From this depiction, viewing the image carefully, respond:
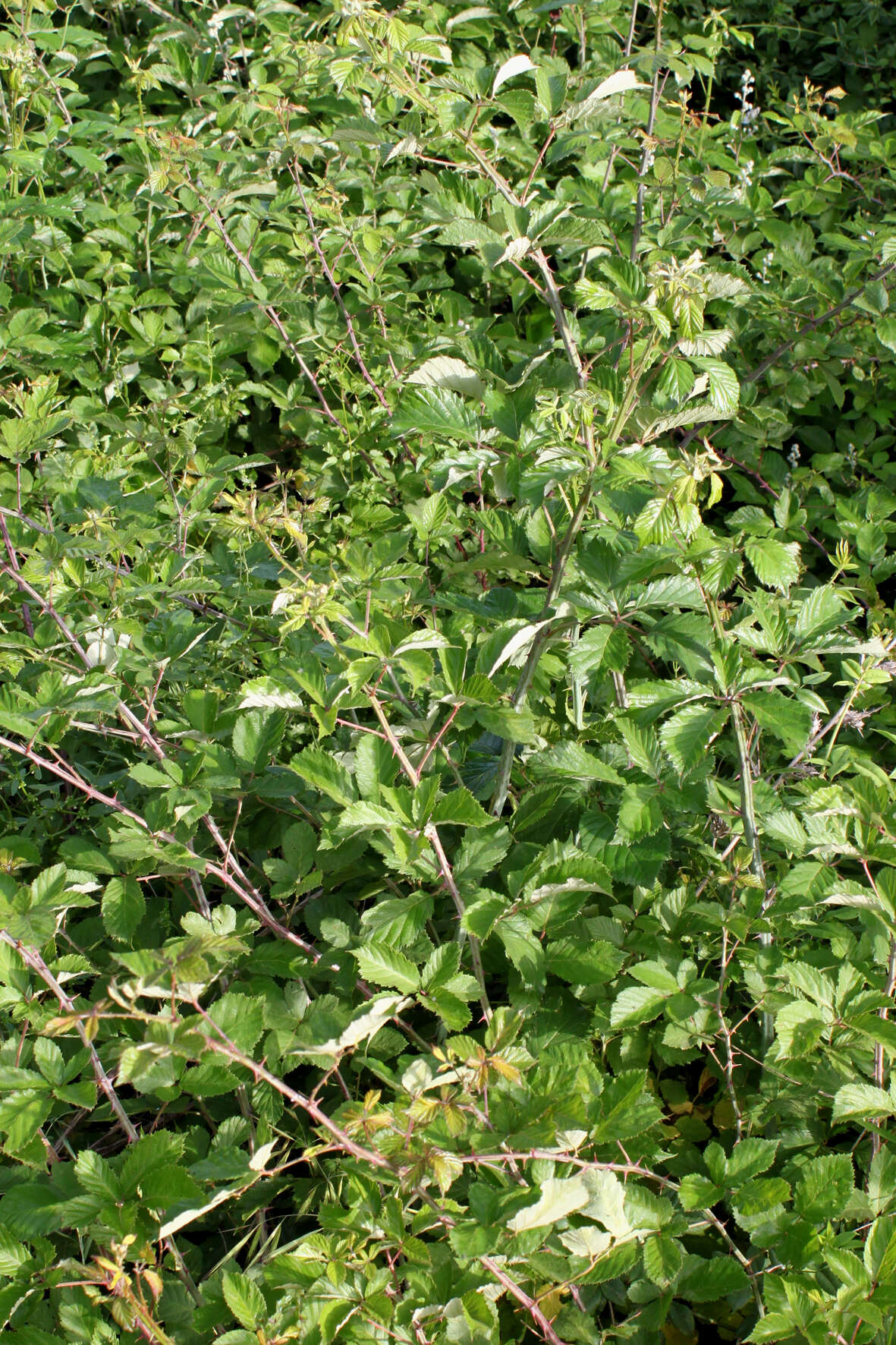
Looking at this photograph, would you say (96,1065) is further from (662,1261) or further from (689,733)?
(689,733)

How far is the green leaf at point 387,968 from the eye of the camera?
4.30ft

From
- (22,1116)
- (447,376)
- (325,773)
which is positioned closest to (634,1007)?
(325,773)

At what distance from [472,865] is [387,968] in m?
0.23

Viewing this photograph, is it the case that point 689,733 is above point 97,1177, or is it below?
above

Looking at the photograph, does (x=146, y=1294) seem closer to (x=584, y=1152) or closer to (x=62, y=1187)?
(x=62, y=1187)

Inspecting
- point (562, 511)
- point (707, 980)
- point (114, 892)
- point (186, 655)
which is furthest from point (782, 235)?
point (114, 892)

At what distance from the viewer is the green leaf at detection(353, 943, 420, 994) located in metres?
1.31

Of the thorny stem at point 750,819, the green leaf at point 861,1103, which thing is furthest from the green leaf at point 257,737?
the green leaf at point 861,1103

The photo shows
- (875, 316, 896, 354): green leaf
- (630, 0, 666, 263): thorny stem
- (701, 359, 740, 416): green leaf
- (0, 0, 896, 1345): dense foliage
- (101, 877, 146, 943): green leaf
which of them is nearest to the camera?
(0, 0, 896, 1345): dense foliage

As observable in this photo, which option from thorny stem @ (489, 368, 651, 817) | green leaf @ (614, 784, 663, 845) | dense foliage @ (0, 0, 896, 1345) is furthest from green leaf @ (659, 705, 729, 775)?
thorny stem @ (489, 368, 651, 817)

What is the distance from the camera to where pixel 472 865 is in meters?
1.50

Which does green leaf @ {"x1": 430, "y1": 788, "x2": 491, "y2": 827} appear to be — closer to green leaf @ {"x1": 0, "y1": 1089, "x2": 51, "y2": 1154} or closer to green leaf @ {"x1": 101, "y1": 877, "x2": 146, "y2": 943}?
green leaf @ {"x1": 101, "y1": 877, "x2": 146, "y2": 943}

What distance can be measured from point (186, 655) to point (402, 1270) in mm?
1208

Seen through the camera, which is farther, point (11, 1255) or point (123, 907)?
point (123, 907)
